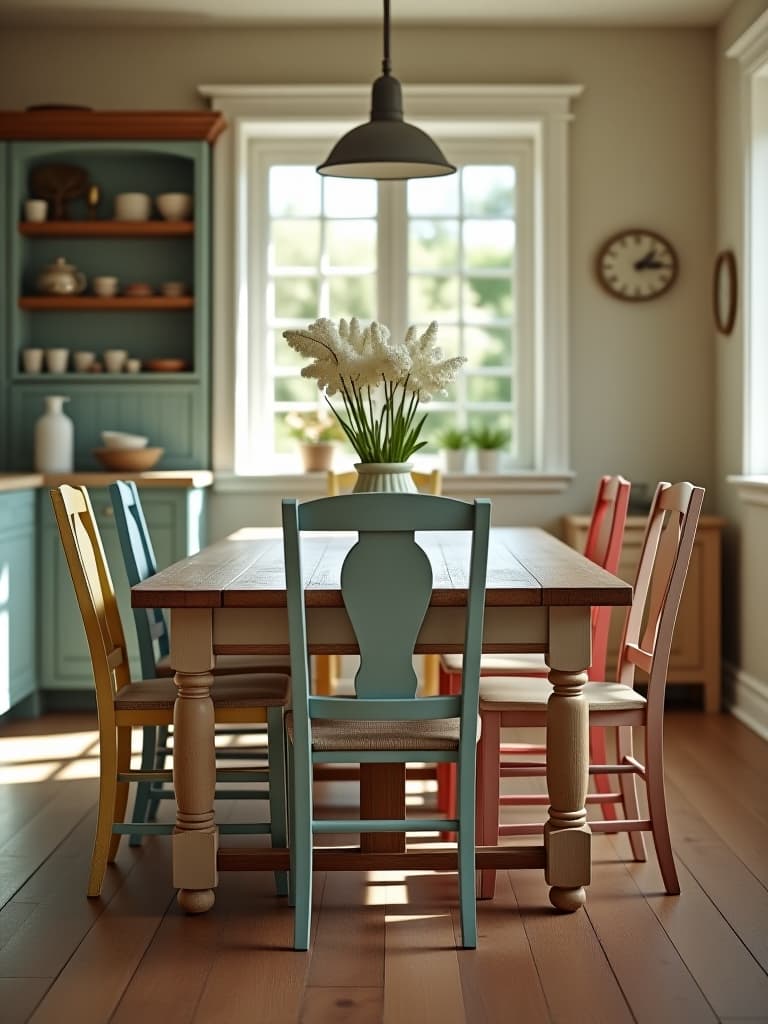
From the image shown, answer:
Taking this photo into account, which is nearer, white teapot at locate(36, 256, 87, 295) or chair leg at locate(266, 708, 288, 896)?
chair leg at locate(266, 708, 288, 896)

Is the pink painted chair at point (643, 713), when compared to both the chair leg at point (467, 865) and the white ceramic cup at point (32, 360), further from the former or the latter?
the white ceramic cup at point (32, 360)

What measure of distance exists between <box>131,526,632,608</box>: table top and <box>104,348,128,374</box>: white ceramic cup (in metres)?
2.10

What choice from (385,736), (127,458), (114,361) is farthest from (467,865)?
(114,361)

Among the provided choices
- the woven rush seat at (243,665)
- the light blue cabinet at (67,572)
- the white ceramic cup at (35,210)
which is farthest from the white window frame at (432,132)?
the woven rush seat at (243,665)

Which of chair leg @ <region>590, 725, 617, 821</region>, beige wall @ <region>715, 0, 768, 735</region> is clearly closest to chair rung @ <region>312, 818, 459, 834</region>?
chair leg @ <region>590, 725, 617, 821</region>

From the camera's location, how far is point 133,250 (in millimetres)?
5582

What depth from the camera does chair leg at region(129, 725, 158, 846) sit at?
10.8ft

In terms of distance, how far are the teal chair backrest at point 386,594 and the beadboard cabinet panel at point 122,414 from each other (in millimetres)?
3030

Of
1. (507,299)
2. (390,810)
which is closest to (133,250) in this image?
(507,299)

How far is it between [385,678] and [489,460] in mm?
3038

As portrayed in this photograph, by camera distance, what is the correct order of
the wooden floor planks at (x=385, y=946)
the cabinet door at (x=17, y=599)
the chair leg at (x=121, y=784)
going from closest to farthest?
1. the wooden floor planks at (x=385, y=946)
2. the chair leg at (x=121, y=784)
3. the cabinet door at (x=17, y=599)

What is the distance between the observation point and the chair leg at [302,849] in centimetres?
258

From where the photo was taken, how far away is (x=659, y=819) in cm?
296

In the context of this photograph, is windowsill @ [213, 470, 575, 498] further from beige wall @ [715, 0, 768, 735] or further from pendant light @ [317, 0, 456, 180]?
pendant light @ [317, 0, 456, 180]
